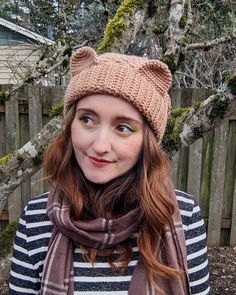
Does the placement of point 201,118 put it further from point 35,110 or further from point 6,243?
point 35,110

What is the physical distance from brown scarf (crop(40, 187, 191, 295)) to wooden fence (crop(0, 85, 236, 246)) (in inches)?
95.7

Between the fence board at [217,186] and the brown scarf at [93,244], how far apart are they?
2.58 m

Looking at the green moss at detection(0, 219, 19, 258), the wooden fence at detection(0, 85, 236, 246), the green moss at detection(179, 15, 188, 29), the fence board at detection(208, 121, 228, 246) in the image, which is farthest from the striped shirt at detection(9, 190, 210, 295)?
the fence board at detection(208, 121, 228, 246)

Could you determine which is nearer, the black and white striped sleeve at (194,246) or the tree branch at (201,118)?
the black and white striped sleeve at (194,246)

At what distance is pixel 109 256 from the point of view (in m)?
1.39

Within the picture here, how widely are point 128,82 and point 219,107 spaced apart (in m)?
0.89

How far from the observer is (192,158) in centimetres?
388

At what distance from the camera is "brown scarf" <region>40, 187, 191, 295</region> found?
1337 millimetres

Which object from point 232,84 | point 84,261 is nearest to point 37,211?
point 84,261

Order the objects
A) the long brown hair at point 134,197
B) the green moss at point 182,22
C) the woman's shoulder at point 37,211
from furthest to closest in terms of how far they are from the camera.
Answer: the green moss at point 182,22 < the woman's shoulder at point 37,211 < the long brown hair at point 134,197

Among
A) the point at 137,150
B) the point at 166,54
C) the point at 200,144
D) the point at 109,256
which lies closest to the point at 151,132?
the point at 137,150

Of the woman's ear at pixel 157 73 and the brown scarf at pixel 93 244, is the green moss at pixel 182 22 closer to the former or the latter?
the woman's ear at pixel 157 73

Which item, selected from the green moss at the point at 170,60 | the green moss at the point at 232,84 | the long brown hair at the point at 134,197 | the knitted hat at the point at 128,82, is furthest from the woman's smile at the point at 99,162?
the green moss at the point at 170,60

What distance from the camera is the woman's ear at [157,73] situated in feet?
4.41
